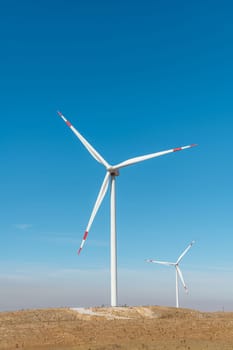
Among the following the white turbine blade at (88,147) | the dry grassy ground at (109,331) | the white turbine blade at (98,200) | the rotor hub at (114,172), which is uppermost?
the white turbine blade at (88,147)

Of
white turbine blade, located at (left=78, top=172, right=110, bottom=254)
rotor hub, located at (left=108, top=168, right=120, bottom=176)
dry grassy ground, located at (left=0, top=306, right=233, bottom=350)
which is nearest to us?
dry grassy ground, located at (left=0, top=306, right=233, bottom=350)

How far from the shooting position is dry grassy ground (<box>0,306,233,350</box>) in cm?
4931

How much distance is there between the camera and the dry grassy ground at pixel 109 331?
1941 inches

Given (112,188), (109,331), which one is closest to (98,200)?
(112,188)

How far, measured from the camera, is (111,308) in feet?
239

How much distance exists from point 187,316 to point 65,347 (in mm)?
34470

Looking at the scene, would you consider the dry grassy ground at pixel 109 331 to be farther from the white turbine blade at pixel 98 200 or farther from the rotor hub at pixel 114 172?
the rotor hub at pixel 114 172

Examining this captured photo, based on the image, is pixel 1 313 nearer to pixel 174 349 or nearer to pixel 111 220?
pixel 111 220

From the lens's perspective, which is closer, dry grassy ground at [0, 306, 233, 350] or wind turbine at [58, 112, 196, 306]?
dry grassy ground at [0, 306, 233, 350]

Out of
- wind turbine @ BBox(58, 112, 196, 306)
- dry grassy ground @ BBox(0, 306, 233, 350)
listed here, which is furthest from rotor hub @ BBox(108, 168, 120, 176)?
dry grassy ground @ BBox(0, 306, 233, 350)

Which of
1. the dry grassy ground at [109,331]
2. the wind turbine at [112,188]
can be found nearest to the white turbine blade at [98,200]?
the wind turbine at [112,188]

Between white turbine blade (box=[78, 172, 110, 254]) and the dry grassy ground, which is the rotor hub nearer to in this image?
white turbine blade (box=[78, 172, 110, 254])

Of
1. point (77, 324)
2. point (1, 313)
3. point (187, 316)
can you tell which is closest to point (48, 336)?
point (77, 324)

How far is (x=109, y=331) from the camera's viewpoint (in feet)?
183
